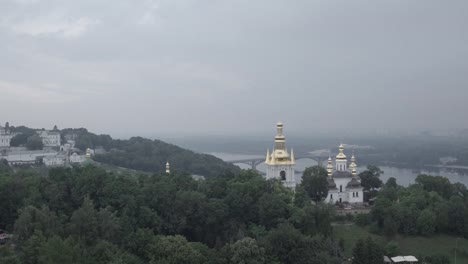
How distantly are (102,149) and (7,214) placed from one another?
143ft

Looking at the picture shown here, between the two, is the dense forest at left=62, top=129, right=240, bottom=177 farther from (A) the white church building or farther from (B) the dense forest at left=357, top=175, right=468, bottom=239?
(B) the dense forest at left=357, top=175, right=468, bottom=239

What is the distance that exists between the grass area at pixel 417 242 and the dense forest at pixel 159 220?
1081mm

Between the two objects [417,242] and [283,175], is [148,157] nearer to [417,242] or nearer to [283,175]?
[283,175]

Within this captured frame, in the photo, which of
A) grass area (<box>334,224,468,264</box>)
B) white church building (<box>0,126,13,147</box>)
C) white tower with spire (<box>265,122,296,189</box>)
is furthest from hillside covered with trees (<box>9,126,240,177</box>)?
grass area (<box>334,224,468,264</box>)

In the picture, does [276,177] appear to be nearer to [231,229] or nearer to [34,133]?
[231,229]

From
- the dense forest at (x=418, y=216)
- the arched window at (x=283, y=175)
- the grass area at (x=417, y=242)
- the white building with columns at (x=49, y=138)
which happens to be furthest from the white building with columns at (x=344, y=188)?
the white building with columns at (x=49, y=138)

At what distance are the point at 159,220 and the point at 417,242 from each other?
1157cm

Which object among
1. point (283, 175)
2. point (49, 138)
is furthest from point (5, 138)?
point (283, 175)

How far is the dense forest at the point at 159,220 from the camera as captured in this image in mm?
18031

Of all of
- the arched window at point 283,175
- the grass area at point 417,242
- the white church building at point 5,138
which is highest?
the white church building at point 5,138

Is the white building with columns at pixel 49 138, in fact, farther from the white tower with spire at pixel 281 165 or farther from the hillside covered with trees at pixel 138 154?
the white tower with spire at pixel 281 165

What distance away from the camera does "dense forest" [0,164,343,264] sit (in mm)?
18031

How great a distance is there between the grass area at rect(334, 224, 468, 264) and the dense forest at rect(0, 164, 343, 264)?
42.5 inches

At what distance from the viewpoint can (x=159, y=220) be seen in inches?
875
